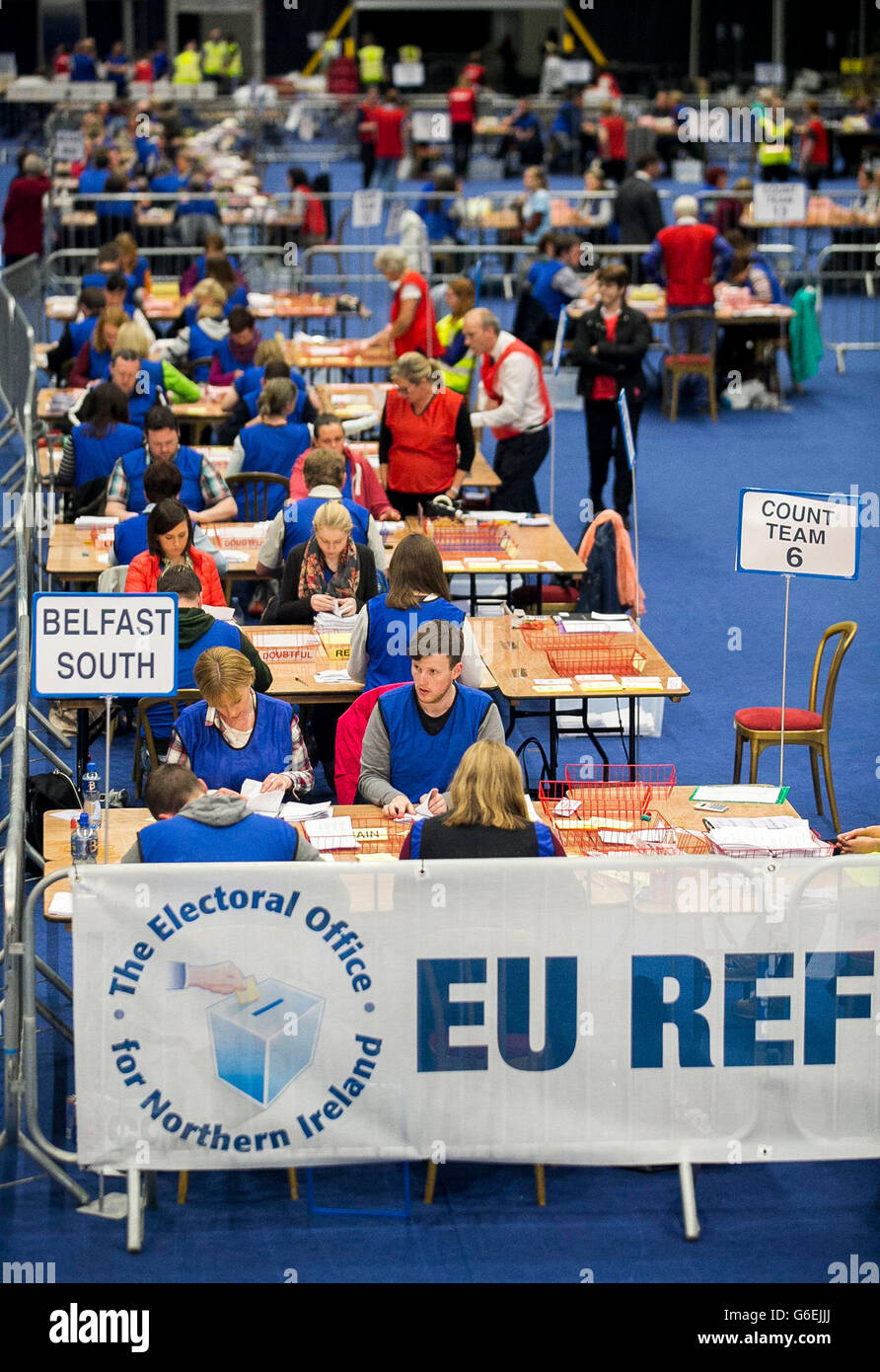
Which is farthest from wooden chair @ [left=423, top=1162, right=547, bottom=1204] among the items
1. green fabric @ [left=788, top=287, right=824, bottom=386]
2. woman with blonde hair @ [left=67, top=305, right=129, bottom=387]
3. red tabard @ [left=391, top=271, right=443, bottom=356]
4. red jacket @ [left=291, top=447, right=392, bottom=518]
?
green fabric @ [left=788, top=287, right=824, bottom=386]

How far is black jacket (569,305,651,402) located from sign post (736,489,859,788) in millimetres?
5543

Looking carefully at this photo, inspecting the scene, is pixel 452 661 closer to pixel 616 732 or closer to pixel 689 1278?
pixel 689 1278

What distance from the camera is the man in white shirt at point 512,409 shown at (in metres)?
12.0

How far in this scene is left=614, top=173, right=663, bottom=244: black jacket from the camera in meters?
21.2

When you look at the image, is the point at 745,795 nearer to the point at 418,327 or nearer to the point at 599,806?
the point at 599,806

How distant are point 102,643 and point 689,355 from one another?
1221 cm

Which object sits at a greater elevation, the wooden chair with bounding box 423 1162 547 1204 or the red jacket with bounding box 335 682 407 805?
the red jacket with bounding box 335 682 407 805

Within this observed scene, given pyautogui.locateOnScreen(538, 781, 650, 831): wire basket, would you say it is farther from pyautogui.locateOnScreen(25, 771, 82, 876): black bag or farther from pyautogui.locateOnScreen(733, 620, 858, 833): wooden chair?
pyautogui.locateOnScreen(25, 771, 82, 876): black bag

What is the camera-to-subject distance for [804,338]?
18.4 m

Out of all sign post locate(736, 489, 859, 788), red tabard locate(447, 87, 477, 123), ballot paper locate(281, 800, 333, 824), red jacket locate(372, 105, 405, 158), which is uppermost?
red tabard locate(447, 87, 477, 123)

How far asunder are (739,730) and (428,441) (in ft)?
10.7

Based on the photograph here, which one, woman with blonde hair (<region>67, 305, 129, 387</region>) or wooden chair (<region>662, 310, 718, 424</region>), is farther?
wooden chair (<region>662, 310, 718, 424</region>)

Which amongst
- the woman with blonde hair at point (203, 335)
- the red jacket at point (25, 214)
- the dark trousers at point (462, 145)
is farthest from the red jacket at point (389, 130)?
the woman with blonde hair at point (203, 335)

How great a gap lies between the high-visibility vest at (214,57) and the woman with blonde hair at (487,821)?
36.8 metres
